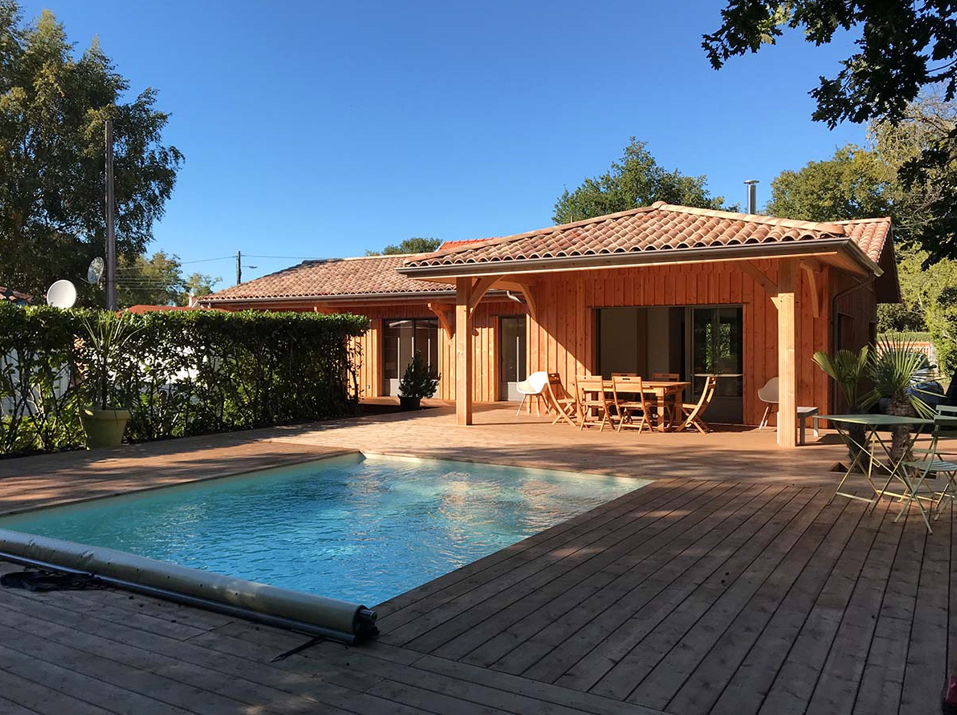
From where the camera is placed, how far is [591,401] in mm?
12312

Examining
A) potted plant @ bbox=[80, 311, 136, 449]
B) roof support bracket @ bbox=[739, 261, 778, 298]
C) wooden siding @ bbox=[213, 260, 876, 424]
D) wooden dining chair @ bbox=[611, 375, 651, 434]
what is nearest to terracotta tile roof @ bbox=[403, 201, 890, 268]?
roof support bracket @ bbox=[739, 261, 778, 298]

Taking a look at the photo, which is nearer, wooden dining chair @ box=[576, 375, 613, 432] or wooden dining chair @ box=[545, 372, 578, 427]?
wooden dining chair @ box=[576, 375, 613, 432]

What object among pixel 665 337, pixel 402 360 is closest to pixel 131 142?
pixel 402 360

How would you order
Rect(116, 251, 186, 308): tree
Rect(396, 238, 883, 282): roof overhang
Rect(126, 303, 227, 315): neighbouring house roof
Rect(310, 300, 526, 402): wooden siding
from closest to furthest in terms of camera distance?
Rect(396, 238, 883, 282): roof overhang, Rect(126, 303, 227, 315): neighbouring house roof, Rect(310, 300, 526, 402): wooden siding, Rect(116, 251, 186, 308): tree

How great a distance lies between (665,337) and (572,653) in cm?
1140

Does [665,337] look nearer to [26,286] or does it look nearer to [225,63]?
[225,63]

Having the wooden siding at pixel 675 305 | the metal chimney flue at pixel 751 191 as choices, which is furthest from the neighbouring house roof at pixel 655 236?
the metal chimney flue at pixel 751 191

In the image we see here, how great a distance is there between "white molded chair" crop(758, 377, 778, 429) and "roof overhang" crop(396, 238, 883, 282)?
2095 millimetres

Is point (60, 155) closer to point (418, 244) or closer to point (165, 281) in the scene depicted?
point (418, 244)

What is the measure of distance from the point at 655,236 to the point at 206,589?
8798 millimetres

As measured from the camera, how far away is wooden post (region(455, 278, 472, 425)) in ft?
40.4

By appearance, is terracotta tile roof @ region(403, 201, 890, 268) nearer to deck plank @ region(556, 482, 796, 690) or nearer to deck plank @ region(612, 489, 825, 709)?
deck plank @ region(556, 482, 796, 690)

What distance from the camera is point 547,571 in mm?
4281

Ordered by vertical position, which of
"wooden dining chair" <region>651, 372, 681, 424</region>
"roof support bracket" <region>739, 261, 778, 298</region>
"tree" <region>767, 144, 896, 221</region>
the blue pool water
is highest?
"tree" <region>767, 144, 896, 221</region>
